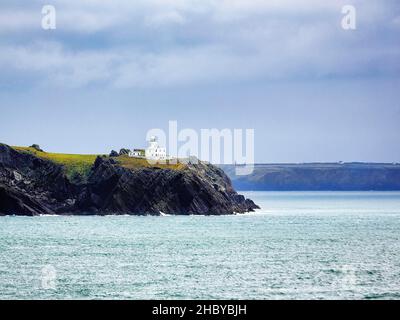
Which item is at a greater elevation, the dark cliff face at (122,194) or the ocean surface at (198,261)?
the dark cliff face at (122,194)

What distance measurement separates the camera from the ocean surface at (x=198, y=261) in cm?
7050

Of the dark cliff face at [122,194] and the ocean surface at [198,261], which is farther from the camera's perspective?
the dark cliff face at [122,194]

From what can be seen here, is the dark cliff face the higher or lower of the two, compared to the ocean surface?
higher

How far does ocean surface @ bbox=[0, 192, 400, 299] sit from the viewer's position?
7050 cm

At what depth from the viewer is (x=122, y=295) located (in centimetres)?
6800

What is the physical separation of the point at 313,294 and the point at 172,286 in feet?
37.4

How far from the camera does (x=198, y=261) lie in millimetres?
92750

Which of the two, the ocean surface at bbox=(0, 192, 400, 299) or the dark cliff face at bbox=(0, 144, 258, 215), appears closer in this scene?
the ocean surface at bbox=(0, 192, 400, 299)

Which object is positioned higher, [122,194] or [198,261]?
[122,194]

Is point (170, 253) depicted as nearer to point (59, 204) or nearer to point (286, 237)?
point (286, 237)

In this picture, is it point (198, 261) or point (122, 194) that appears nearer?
point (198, 261)

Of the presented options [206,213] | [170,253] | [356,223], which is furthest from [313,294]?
[206,213]
